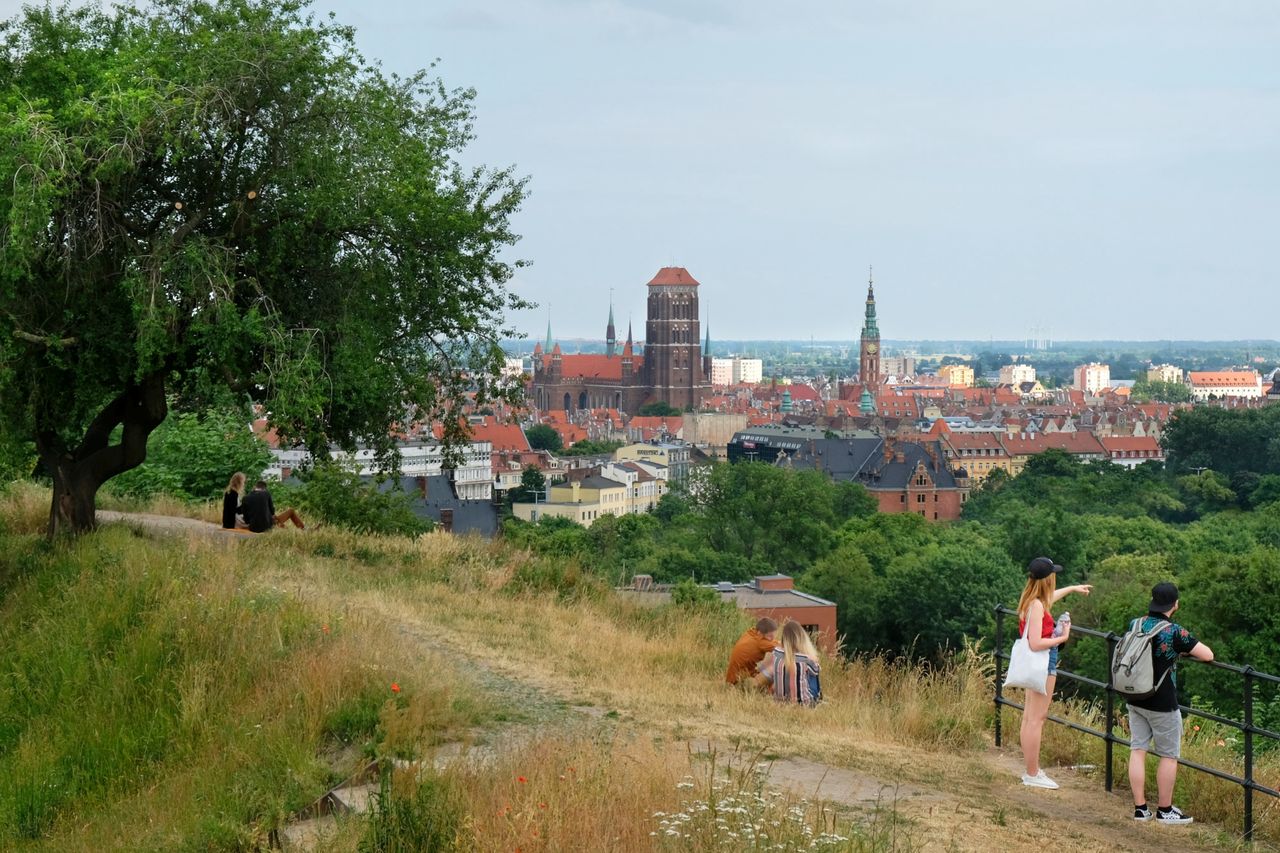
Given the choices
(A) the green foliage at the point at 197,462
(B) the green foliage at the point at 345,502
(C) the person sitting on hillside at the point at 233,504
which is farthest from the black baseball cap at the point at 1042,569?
(A) the green foliage at the point at 197,462

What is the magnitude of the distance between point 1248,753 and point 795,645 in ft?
A: 9.92

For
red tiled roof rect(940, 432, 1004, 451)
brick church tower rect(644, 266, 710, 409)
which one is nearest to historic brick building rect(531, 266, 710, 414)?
brick church tower rect(644, 266, 710, 409)

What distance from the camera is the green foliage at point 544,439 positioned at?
12938cm

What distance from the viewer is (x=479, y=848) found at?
219 inches

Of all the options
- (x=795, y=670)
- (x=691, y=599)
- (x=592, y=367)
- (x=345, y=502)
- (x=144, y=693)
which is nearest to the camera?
(x=144, y=693)

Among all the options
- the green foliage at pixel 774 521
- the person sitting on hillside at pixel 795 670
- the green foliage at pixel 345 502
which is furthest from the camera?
the green foliage at pixel 774 521

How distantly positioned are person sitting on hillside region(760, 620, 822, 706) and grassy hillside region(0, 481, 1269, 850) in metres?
0.26

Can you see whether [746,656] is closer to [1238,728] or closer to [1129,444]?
[1238,728]

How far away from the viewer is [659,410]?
167750 mm

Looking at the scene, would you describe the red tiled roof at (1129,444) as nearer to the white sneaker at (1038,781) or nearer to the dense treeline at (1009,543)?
the dense treeline at (1009,543)

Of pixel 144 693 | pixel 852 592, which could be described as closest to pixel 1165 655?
pixel 144 693

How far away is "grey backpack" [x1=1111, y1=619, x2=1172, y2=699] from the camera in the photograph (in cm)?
676

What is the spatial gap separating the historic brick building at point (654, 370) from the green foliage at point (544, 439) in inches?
1501

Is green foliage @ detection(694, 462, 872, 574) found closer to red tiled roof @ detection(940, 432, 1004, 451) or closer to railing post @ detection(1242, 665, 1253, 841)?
railing post @ detection(1242, 665, 1253, 841)
